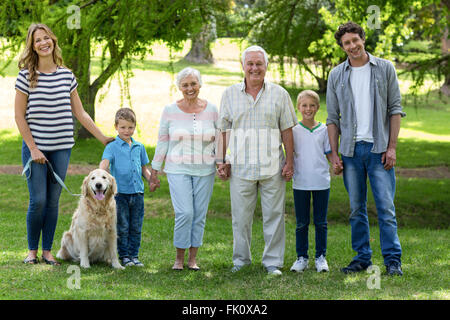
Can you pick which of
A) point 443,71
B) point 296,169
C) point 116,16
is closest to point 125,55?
point 116,16

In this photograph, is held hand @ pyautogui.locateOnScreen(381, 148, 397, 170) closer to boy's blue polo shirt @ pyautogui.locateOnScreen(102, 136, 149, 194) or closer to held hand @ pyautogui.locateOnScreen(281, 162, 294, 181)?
held hand @ pyautogui.locateOnScreen(281, 162, 294, 181)

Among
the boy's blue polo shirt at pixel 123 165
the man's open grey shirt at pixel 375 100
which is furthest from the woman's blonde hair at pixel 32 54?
the man's open grey shirt at pixel 375 100

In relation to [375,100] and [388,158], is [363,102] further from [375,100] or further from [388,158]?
[388,158]

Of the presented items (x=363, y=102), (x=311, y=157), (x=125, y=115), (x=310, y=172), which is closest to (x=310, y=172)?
(x=310, y=172)

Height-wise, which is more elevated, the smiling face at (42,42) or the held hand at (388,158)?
the smiling face at (42,42)

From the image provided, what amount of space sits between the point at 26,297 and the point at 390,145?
3.53 m

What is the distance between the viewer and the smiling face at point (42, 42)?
5.92 metres

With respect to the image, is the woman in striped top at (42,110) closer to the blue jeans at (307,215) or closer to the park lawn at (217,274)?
the park lawn at (217,274)

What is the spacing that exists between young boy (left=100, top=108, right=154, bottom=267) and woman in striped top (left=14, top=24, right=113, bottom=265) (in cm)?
50

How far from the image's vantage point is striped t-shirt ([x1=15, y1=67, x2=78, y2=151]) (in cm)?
596

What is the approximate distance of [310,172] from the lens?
6180 mm

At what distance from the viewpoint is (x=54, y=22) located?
639cm

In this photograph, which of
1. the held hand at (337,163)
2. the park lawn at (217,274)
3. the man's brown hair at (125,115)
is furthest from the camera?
the man's brown hair at (125,115)

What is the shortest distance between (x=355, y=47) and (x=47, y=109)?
3.02 meters
